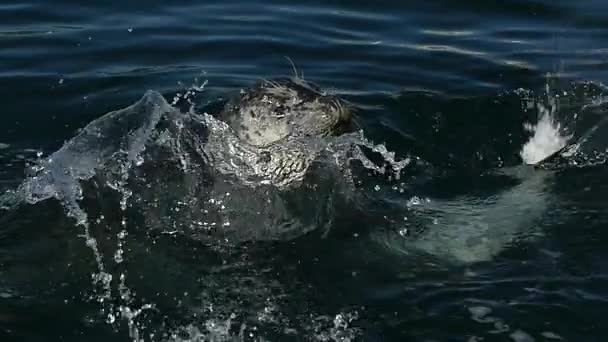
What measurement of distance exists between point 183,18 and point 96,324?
5.55 m

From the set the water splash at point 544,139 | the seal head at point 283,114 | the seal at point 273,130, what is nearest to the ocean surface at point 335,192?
the water splash at point 544,139

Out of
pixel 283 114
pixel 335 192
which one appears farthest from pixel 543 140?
pixel 283 114

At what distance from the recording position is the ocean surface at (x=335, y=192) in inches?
204

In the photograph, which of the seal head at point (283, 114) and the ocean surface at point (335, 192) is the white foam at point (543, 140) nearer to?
the ocean surface at point (335, 192)

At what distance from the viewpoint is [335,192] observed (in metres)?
6.46

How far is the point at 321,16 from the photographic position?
33.7ft

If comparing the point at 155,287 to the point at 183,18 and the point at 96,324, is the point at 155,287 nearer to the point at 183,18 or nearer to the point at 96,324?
the point at 96,324

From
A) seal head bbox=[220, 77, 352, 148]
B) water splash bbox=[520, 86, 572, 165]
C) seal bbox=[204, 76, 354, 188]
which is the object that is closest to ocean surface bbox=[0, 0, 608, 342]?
water splash bbox=[520, 86, 572, 165]

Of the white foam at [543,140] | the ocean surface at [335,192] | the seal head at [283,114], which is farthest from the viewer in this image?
the white foam at [543,140]

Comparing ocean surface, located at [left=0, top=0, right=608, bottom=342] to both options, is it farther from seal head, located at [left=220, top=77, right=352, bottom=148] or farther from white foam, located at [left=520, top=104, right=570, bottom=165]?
seal head, located at [left=220, top=77, right=352, bottom=148]

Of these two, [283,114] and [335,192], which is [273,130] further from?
[335,192]

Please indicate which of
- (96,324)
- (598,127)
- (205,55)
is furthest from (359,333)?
(205,55)

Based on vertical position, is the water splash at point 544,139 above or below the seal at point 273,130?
below

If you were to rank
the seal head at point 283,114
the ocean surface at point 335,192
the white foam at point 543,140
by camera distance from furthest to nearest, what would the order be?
the white foam at point 543,140, the seal head at point 283,114, the ocean surface at point 335,192
